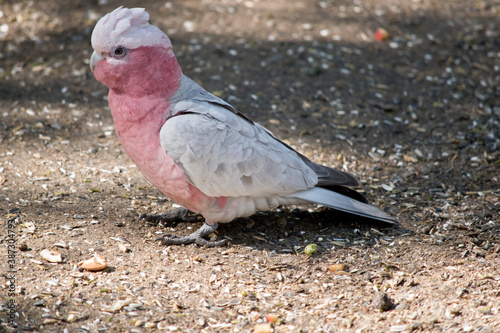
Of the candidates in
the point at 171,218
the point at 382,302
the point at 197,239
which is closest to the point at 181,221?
the point at 171,218

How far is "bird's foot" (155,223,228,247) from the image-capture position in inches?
159

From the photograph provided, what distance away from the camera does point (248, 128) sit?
3986 millimetres

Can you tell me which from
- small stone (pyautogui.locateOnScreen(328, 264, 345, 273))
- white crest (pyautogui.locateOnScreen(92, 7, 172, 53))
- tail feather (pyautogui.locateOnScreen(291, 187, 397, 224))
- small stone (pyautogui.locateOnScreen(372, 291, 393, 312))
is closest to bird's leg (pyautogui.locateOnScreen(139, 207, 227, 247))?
tail feather (pyautogui.locateOnScreen(291, 187, 397, 224))

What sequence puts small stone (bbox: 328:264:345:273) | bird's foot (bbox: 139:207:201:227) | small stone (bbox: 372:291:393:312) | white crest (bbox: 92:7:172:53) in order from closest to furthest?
small stone (bbox: 372:291:393:312), white crest (bbox: 92:7:172:53), small stone (bbox: 328:264:345:273), bird's foot (bbox: 139:207:201:227)

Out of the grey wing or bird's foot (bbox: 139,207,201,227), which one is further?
bird's foot (bbox: 139,207,201,227)

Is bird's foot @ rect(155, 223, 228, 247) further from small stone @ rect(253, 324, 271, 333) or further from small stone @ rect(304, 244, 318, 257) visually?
small stone @ rect(253, 324, 271, 333)

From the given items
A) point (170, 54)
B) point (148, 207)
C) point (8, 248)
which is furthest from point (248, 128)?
point (8, 248)

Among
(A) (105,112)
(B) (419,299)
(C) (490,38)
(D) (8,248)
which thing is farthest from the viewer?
(C) (490,38)

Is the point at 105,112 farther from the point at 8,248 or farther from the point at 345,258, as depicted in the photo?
the point at 345,258

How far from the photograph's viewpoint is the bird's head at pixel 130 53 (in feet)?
11.9

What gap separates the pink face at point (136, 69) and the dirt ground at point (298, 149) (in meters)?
1.19

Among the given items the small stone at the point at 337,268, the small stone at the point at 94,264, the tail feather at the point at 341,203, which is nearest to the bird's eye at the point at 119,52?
the small stone at the point at 94,264

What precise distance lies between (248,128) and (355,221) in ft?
4.21

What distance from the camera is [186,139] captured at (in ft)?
12.2
